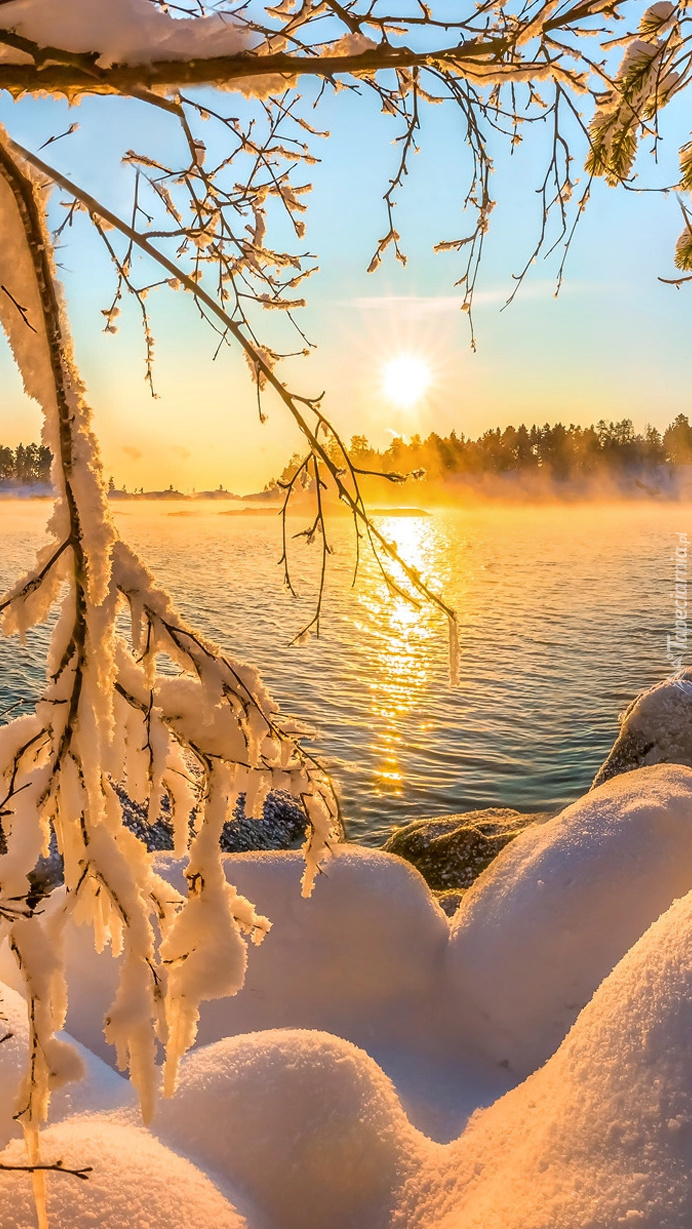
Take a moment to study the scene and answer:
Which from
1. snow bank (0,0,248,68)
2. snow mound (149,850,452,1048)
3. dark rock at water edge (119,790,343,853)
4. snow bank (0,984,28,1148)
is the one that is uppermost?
snow bank (0,0,248,68)

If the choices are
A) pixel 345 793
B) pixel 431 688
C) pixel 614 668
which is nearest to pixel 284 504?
pixel 345 793

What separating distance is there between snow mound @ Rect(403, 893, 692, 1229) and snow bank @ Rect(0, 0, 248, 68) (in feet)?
12.5

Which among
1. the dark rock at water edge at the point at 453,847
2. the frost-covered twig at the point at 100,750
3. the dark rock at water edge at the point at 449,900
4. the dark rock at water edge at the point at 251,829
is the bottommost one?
the dark rock at water edge at the point at 251,829

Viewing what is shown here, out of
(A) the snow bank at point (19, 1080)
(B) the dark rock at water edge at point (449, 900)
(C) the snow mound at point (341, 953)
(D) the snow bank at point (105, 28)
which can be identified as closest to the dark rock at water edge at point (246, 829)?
(B) the dark rock at water edge at point (449, 900)

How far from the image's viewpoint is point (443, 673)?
23594mm

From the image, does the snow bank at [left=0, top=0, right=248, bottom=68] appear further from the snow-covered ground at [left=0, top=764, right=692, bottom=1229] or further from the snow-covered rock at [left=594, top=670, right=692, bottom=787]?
the snow-covered rock at [left=594, top=670, right=692, bottom=787]

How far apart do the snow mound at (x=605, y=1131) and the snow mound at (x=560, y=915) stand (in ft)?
3.96

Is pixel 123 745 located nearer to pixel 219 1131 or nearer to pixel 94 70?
pixel 94 70

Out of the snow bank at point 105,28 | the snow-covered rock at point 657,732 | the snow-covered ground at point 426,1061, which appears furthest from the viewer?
the snow-covered rock at point 657,732

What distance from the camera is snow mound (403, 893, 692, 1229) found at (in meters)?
2.80

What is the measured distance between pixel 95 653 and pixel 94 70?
152 cm

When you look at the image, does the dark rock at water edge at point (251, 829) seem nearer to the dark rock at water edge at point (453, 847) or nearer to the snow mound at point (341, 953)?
the dark rock at water edge at point (453, 847)

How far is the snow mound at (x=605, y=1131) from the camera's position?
2797 mm

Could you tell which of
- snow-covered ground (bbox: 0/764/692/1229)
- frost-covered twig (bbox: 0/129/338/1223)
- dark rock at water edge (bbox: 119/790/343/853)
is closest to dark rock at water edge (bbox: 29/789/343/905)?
dark rock at water edge (bbox: 119/790/343/853)
